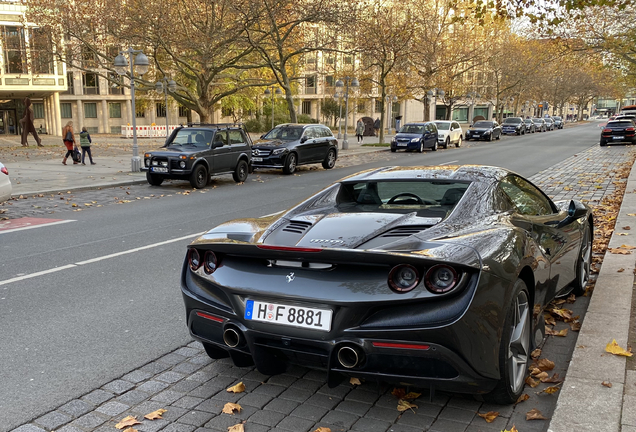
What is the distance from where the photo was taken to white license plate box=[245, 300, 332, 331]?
321 cm

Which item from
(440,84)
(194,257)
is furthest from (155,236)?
(440,84)

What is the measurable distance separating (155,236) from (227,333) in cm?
601

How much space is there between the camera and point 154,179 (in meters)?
17.2

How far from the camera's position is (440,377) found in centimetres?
315

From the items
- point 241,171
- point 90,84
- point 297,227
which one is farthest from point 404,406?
point 90,84

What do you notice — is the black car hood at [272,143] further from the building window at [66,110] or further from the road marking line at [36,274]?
the building window at [66,110]

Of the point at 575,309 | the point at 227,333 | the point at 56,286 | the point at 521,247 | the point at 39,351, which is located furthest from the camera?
the point at 56,286

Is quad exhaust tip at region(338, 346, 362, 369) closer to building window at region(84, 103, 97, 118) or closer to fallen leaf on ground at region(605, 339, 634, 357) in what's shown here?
fallen leaf on ground at region(605, 339, 634, 357)

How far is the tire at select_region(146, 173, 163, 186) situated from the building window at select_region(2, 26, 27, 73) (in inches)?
1419

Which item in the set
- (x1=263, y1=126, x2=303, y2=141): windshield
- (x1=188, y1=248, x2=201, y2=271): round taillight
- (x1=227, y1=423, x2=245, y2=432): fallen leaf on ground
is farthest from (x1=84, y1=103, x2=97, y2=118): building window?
(x1=227, y1=423, x2=245, y2=432): fallen leaf on ground

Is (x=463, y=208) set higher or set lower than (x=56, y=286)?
higher

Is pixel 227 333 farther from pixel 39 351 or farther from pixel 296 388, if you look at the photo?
pixel 39 351

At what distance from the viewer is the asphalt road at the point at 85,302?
4.06 m

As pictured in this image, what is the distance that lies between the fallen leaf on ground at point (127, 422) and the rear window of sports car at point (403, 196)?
6.51 ft
